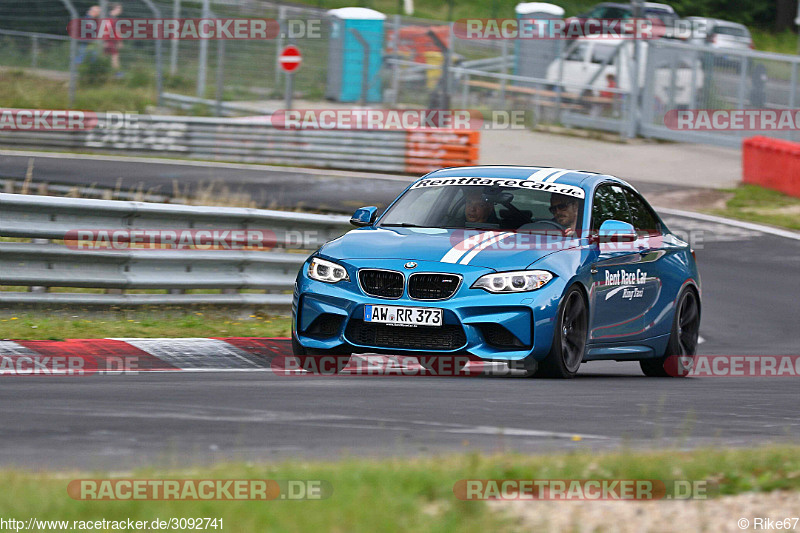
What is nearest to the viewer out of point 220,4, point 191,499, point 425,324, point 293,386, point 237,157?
point 191,499

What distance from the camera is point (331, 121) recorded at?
26.8m

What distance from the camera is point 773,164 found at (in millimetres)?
22859

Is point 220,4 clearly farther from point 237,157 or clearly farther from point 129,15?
point 237,157

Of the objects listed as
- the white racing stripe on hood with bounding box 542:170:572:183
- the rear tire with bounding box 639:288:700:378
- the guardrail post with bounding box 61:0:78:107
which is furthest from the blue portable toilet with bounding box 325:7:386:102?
the white racing stripe on hood with bounding box 542:170:572:183

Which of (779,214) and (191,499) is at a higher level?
(191,499)

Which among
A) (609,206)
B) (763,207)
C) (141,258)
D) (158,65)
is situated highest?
(609,206)

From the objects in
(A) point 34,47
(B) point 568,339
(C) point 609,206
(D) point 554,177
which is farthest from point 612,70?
(B) point 568,339

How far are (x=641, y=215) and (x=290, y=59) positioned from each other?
19.5m

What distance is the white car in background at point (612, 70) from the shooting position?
94.3 feet

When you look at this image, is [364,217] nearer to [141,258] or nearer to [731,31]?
[141,258]

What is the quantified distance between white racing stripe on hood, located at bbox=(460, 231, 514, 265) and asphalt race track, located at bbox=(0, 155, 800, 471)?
753 millimetres

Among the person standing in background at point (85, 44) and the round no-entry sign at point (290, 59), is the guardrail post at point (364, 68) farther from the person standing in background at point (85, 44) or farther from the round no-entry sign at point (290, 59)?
the person standing in background at point (85, 44)

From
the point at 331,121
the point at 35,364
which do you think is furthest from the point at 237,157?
the point at 35,364

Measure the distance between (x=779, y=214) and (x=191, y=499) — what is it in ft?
60.0
